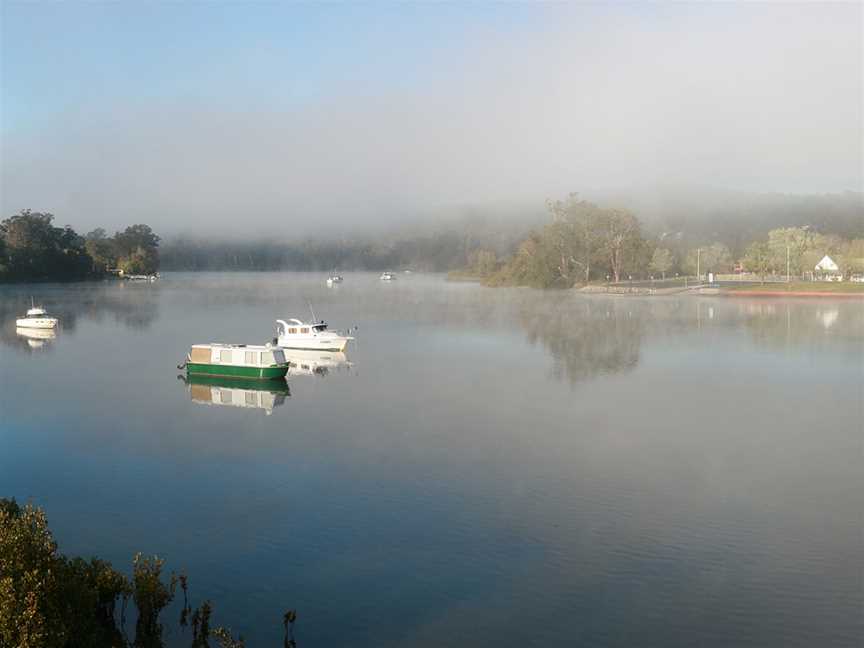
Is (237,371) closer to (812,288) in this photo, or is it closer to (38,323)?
(38,323)

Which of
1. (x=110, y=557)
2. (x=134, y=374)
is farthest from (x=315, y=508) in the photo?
(x=134, y=374)

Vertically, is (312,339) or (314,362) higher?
(312,339)

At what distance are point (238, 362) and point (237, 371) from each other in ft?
1.54

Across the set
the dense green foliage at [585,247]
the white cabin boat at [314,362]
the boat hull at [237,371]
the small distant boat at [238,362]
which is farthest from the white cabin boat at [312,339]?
the dense green foliage at [585,247]

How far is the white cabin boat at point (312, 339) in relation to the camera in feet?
177

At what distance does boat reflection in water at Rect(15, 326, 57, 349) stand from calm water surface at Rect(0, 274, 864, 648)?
44.9 feet

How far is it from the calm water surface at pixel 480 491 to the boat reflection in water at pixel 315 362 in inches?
18.9

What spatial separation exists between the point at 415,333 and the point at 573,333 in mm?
12738

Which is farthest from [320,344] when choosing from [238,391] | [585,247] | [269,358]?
[585,247]

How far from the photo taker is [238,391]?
132 ft

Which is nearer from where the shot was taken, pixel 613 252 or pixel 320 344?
pixel 320 344

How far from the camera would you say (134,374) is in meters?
46.2

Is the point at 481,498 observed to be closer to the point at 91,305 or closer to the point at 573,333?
the point at 573,333

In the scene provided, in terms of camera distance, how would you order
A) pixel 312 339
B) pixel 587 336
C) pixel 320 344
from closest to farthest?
pixel 320 344, pixel 312 339, pixel 587 336
